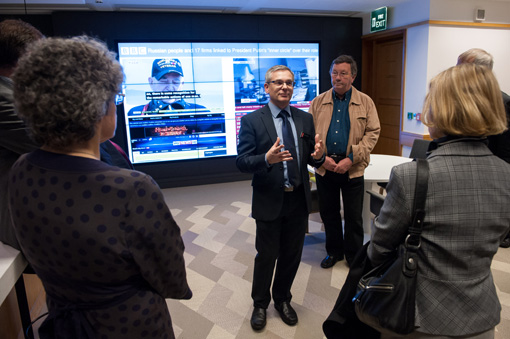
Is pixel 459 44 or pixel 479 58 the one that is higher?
pixel 459 44

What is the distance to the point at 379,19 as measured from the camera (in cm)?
589

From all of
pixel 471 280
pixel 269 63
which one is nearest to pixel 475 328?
pixel 471 280

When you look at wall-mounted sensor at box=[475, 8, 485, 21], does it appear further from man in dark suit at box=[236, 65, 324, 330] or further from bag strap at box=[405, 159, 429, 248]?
bag strap at box=[405, 159, 429, 248]

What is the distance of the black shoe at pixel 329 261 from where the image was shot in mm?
3180

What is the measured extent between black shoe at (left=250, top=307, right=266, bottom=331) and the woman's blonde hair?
1779 millimetres

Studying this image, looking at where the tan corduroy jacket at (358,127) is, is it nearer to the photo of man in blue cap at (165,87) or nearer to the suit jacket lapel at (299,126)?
the suit jacket lapel at (299,126)

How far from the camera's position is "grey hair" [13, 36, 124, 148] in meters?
0.83

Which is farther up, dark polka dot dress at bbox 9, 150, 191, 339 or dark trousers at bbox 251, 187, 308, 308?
dark polka dot dress at bbox 9, 150, 191, 339

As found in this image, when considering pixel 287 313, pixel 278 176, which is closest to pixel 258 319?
pixel 287 313

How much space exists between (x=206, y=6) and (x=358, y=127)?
364 cm

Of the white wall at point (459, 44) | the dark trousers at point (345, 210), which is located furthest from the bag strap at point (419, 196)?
the white wall at point (459, 44)

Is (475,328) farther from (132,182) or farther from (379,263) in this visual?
(132,182)

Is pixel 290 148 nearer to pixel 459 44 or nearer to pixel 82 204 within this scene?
pixel 82 204

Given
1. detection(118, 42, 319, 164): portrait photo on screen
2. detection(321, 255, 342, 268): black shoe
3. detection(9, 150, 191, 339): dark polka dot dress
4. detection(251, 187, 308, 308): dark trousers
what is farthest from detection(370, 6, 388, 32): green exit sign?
detection(9, 150, 191, 339): dark polka dot dress
